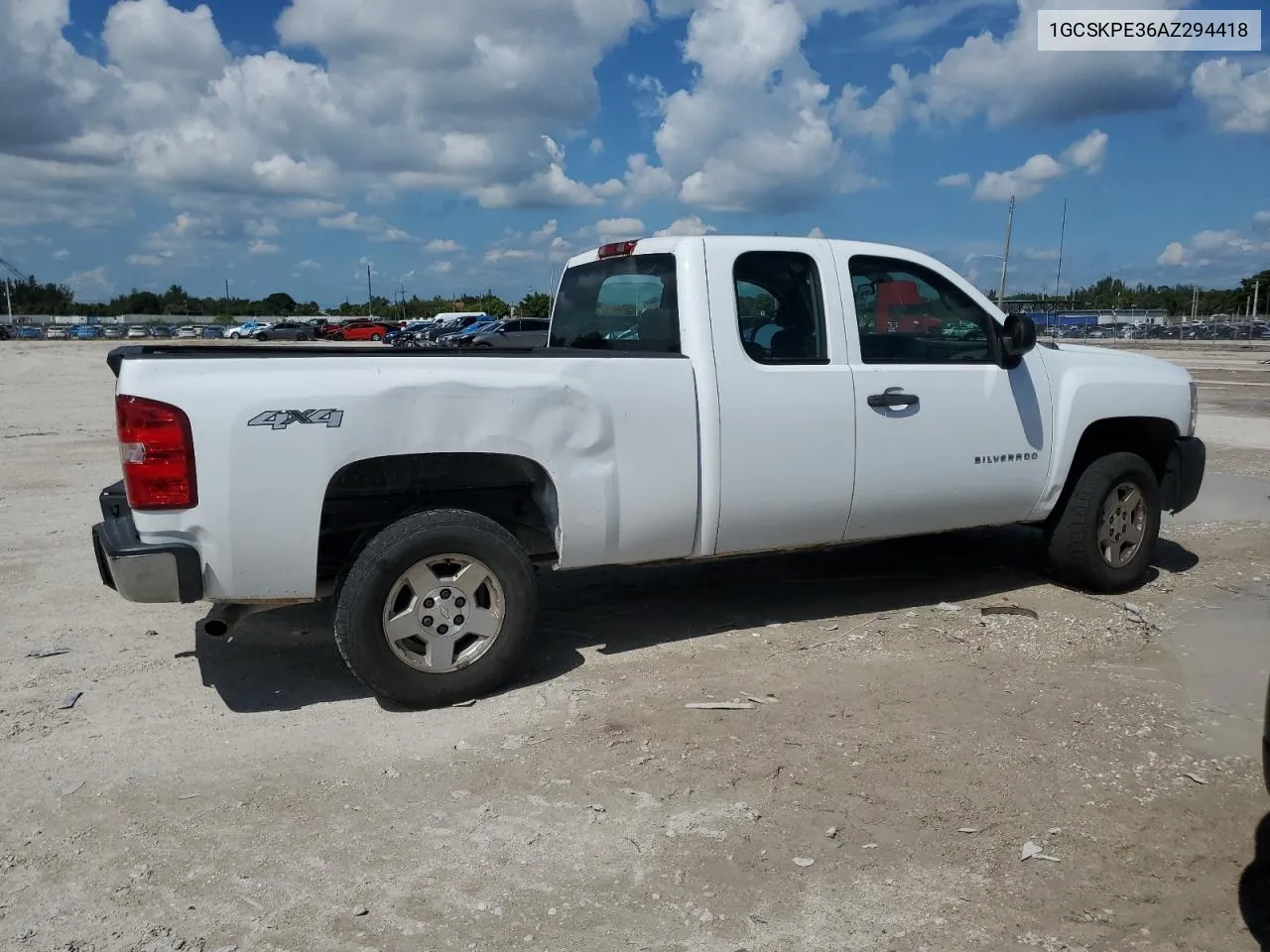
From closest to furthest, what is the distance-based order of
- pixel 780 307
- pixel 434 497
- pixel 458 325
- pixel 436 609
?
pixel 436 609 → pixel 434 497 → pixel 780 307 → pixel 458 325

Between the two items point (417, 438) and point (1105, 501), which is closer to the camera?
point (417, 438)

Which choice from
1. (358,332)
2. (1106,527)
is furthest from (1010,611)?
(358,332)

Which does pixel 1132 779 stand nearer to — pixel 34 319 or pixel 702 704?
pixel 702 704

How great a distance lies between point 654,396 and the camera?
4.66m

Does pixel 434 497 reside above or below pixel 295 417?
below

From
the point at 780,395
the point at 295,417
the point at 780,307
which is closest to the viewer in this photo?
the point at 295,417

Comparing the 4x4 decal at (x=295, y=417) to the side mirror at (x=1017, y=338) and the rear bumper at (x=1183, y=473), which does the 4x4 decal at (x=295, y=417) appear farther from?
the rear bumper at (x=1183, y=473)

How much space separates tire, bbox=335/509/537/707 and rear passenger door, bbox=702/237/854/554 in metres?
1.04

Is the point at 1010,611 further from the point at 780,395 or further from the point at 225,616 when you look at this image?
the point at 225,616

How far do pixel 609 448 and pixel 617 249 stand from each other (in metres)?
1.45

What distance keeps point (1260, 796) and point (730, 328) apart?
2.86m

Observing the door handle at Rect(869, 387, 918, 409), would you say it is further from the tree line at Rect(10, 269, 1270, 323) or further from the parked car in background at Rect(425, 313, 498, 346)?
the tree line at Rect(10, 269, 1270, 323)

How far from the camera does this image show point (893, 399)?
5215mm

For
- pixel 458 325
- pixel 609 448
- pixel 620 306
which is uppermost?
pixel 458 325
